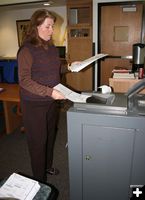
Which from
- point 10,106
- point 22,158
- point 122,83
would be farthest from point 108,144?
point 10,106

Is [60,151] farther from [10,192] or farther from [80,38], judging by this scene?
[80,38]

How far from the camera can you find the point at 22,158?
2.29 m

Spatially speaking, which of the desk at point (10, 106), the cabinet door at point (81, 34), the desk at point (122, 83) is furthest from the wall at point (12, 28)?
the desk at point (122, 83)

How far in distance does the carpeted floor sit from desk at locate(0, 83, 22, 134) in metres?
0.11

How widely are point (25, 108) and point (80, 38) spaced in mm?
2858

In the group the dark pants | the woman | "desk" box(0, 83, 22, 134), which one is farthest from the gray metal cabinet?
"desk" box(0, 83, 22, 134)

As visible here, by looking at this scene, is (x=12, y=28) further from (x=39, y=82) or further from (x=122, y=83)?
(x=39, y=82)

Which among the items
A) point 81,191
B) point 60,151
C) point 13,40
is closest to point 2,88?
point 60,151

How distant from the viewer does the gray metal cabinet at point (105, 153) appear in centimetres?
110

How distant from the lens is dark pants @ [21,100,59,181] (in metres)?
1.55

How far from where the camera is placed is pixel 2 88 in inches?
112

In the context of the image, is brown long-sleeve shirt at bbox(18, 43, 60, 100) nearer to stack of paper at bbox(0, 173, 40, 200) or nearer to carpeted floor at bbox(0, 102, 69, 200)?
stack of paper at bbox(0, 173, 40, 200)

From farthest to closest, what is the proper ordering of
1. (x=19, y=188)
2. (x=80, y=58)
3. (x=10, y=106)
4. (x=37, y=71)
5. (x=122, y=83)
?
1. (x=80, y=58)
2. (x=10, y=106)
3. (x=122, y=83)
4. (x=37, y=71)
5. (x=19, y=188)

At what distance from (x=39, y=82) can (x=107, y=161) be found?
0.73 metres
